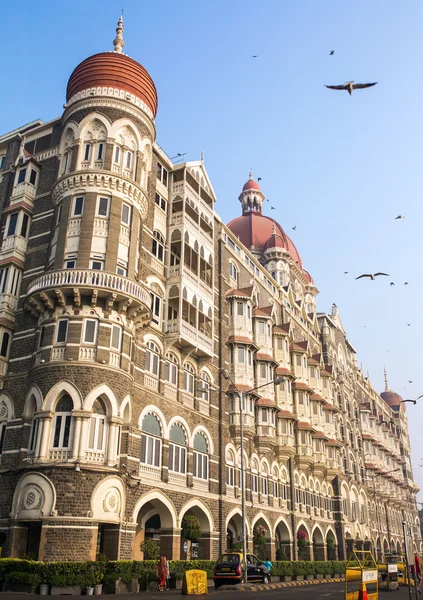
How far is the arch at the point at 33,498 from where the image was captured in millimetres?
26359

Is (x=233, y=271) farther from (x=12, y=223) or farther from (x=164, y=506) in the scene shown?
(x=164, y=506)

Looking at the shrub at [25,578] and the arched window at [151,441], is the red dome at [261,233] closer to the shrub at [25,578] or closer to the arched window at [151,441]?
the arched window at [151,441]

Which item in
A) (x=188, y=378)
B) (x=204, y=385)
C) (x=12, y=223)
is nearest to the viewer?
(x=12, y=223)

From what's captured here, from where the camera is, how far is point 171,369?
36.4 meters

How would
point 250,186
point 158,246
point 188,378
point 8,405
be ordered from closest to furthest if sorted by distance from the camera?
point 8,405
point 158,246
point 188,378
point 250,186

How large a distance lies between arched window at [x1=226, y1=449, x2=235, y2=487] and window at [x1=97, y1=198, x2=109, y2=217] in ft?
62.2

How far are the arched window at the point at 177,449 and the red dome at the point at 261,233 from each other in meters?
48.4

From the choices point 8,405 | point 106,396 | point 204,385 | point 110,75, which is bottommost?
point 106,396

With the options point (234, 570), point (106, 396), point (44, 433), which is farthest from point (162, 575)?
point (106, 396)

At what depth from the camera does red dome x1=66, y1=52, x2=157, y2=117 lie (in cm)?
3581

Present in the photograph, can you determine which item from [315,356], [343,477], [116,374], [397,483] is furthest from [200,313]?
[397,483]

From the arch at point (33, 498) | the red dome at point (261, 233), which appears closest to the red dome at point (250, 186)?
the red dome at point (261, 233)

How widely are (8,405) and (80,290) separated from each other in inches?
298

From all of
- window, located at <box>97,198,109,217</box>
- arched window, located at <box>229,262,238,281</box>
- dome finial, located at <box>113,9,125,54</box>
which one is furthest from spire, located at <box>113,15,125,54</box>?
arched window, located at <box>229,262,238,281</box>
